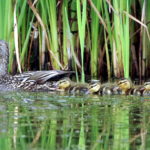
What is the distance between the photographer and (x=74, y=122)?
19.9 ft

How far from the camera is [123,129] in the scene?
5.70 meters

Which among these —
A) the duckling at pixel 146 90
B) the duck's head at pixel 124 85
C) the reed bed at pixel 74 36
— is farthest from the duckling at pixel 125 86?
the reed bed at pixel 74 36

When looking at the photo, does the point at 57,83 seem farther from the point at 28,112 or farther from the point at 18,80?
the point at 28,112

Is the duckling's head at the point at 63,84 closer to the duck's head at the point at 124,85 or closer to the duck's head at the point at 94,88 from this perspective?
the duck's head at the point at 94,88

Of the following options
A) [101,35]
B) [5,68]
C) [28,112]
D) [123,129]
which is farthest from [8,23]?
[123,129]

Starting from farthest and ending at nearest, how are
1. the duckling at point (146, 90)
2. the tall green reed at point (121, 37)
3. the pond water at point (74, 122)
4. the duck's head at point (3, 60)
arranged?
the duck's head at point (3, 60)
the tall green reed at point (121, 37)
the duckling at point (146, 90)
the pond water at point (74, 122)

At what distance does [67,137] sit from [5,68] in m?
4.54

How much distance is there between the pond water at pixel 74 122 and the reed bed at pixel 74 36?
155cm

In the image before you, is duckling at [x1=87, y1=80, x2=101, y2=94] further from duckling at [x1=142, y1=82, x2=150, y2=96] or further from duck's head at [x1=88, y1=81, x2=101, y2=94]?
duckling at [x1=142, y1=82, x2=150, y2=96]

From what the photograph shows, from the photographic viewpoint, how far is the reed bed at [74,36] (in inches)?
368

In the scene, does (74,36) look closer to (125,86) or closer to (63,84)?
(63,84)

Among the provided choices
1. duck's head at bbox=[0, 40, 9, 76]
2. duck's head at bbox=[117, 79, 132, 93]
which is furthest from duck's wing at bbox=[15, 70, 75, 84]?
duck's head at bbox=[117, 79, 132, 93]

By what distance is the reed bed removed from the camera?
934 centimetres

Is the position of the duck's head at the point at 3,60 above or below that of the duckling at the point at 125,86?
above
